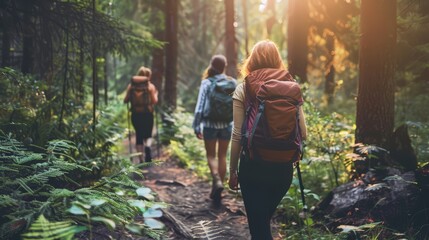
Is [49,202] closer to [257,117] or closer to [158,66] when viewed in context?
[257,117]

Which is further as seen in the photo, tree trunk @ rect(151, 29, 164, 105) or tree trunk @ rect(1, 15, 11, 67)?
tree trunk @ rect(151, 29, 164, 105)

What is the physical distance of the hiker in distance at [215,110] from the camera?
22.3ft

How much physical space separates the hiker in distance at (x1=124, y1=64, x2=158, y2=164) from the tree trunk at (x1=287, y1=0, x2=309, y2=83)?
4506 mm

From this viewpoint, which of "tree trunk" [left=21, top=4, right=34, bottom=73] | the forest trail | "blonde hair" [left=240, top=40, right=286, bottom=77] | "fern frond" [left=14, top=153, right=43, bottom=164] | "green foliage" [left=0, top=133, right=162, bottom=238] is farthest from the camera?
"tree trunk" [left=21, top=4, right=34, bottom=73]

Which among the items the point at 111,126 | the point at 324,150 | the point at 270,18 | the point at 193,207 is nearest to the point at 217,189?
the point at 193,207

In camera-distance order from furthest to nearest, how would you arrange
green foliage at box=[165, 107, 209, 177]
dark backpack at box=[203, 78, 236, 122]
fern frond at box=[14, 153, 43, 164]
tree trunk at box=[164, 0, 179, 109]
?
tree trunk at box=[164, 0, 179, 109] < green foliage at box=[165, 107, 209, 177] < dark backpack at box=[203, 78, 236, 122] < fern frond at box=[14, 153, 43, 164]

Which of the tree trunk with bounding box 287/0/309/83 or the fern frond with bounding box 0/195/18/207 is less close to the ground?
the tree trunk with bounding box 287/0/309/83

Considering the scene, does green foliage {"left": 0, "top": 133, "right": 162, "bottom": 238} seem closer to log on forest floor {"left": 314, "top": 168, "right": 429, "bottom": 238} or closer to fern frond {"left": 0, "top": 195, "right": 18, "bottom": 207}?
fern frond {"left": 0, "top": 195, "right": 18, "bottom": 207}

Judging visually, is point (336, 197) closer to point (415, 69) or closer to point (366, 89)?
point (366, 89)

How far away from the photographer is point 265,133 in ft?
11.4

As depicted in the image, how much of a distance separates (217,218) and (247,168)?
9.56 feet

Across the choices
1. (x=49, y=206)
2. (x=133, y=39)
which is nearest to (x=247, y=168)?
(x=49, y=206)

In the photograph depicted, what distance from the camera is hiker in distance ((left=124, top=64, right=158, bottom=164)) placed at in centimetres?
967

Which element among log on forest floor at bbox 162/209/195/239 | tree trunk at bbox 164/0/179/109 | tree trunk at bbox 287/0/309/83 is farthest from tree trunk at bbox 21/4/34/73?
tree trunk at bbox 287/0/309/83
